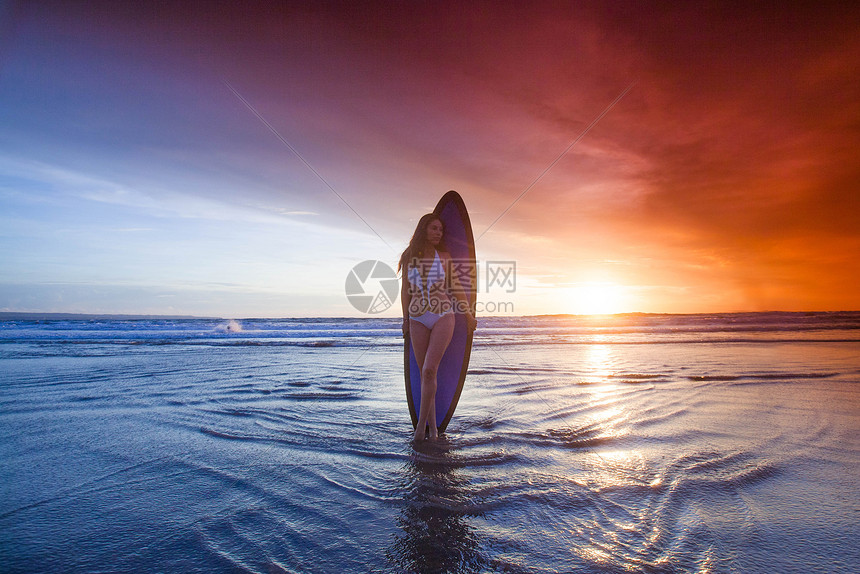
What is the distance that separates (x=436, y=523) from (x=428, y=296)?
6.88ft

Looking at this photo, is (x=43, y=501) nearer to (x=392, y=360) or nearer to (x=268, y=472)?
(x=268, y=472)

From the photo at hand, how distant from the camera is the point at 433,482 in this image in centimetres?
271

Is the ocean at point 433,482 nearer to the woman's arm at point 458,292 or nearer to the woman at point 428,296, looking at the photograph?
the woman at point 428,296

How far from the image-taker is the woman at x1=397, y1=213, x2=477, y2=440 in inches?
153

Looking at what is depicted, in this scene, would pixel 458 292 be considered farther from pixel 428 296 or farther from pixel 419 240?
pixel 419 240

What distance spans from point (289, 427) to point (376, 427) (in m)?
0.86

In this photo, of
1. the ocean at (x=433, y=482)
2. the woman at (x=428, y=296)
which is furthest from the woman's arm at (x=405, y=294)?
the ocean at (x=433, y=482)

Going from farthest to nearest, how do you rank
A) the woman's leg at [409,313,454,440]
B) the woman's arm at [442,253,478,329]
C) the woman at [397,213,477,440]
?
the woman's arm at [442,253,478,329] < the woman at [397,213,477,440] < the woman's leg at [409,313,454,440]

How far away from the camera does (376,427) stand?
13.3 feet

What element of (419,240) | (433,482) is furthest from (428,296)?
(433,482)

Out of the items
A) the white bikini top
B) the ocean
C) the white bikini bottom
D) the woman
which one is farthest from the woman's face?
A: the ocean

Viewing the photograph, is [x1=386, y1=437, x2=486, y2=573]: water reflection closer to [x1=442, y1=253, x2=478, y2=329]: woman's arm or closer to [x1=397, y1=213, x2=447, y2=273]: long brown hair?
[x1=442, y1=253, x2=478, y2=329]: woman's arm

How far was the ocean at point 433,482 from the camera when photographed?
1.93 m

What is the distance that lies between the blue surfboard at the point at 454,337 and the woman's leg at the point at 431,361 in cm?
25
